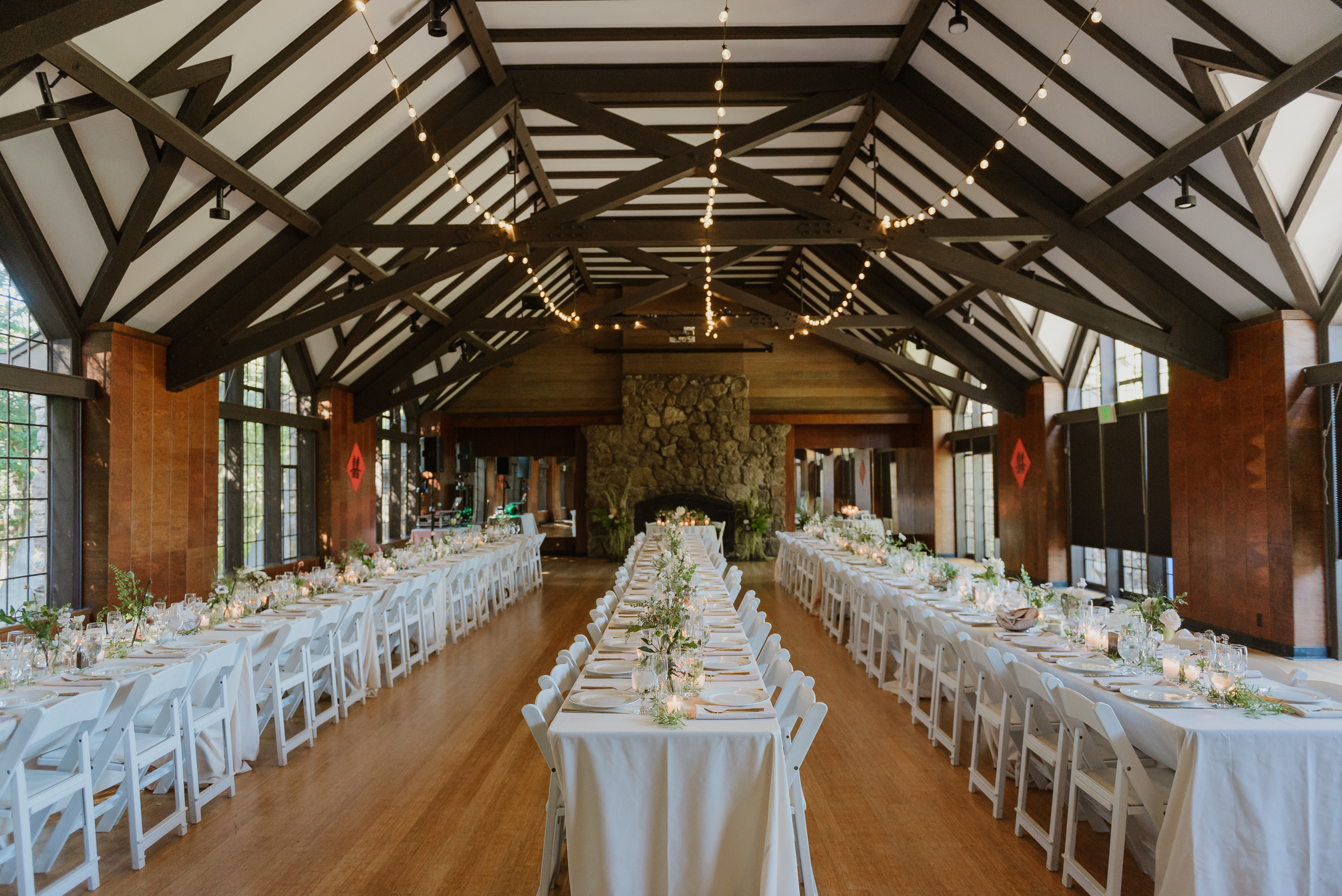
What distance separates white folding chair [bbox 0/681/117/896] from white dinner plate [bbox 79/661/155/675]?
315 mm

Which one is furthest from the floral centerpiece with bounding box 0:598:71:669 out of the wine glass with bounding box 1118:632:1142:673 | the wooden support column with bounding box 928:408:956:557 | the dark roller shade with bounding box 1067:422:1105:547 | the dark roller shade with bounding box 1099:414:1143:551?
the wooden support column with bounding box 928:408:956:557

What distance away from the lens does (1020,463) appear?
514 inches

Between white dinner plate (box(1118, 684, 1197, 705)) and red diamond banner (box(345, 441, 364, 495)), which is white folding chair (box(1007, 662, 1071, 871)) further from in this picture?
red diamond banner (box(345, 441, 364, 495))

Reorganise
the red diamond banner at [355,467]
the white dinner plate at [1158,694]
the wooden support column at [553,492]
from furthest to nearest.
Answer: the wooden support column at [553,492], the red diamond banner at [355,467], the white dinner plate at [1158,694]

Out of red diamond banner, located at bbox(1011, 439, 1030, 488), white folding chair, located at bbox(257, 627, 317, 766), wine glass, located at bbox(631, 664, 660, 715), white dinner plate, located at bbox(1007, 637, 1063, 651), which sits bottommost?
white folding chair, located at bbox(257, 627, 317, 766)

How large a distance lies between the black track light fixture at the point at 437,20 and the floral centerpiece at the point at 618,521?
1120 cm

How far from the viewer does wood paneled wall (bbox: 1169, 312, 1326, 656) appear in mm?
7258

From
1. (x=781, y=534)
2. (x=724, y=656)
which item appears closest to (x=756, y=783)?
(x=724, y=656)

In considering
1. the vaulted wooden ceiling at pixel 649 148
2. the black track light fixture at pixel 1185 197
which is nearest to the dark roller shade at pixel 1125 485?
the vaulted wooden ceiling at pixel 649 148

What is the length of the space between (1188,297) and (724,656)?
673cm

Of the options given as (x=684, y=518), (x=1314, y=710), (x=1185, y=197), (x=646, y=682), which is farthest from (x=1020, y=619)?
(x=684, y=518)

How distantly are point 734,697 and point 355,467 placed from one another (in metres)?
11.5

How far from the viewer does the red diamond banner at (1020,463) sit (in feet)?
42.3

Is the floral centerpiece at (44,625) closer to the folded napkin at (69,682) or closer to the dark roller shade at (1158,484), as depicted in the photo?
the folded napkin at (69,682)
